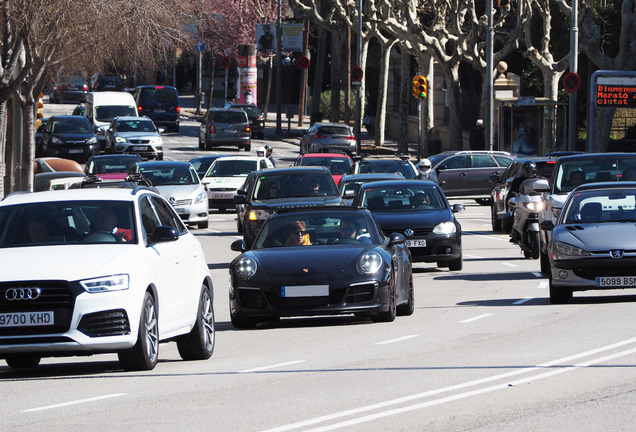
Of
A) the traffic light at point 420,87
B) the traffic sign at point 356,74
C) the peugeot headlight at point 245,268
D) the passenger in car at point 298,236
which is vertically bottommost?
the peugeot headlight at point 245,268

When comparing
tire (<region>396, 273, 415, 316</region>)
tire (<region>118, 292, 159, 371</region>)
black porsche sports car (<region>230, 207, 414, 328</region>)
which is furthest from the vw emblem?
tire (<region>396, 273, 415, 316</region>)

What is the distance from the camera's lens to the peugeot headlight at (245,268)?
14.0 meters

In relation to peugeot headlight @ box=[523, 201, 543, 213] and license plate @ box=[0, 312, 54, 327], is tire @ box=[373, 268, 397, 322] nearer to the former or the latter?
license plate @ box=[0, 312, 54, 327]

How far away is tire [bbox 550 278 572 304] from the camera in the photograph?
15.7 metres

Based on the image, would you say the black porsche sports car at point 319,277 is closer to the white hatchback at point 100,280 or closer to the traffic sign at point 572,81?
the white hatchback at point 100,280

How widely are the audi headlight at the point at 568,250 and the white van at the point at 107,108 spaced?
1689 inches

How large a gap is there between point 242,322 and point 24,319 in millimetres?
4592

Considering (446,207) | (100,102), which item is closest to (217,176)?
(446,207)

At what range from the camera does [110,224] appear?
36.2ft

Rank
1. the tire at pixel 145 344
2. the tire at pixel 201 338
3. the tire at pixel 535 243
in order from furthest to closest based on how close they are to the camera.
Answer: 1. the tire at pixel 535 243
2. the tire at pixel 201 338
3. the tire at pixel 145 344

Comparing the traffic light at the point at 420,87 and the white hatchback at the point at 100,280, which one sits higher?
the traffic light at the point at 420,87

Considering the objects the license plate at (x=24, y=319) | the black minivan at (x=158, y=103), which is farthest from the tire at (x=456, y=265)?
the black minivan at (x=158, y=103)

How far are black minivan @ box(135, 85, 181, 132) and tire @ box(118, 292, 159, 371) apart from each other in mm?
55062

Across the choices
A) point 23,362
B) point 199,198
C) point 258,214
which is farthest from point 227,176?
point 23,362
